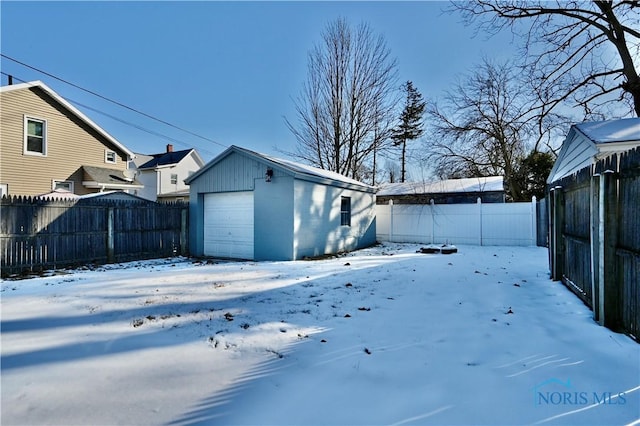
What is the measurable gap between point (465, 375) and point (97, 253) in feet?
33.1

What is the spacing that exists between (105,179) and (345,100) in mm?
13202

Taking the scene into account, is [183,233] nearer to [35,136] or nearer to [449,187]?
[35,136]

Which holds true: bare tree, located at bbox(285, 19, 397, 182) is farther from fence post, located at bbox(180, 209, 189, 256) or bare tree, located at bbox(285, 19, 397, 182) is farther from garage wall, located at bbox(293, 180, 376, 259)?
fence post, located at bbox(180, 209, 189, 256)

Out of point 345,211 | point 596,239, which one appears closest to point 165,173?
point 345,211

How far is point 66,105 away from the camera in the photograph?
48.8 feet

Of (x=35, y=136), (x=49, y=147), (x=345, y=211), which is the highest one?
(x=35, y=136)

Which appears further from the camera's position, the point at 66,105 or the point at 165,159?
the point at 165,159

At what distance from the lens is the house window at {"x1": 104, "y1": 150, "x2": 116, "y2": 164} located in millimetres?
17091

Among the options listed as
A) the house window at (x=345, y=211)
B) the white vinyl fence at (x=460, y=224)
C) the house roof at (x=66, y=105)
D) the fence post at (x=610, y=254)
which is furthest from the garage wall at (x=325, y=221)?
the house roof at (x=66, y=105)

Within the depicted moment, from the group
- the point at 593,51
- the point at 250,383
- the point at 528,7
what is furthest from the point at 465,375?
the point at 593,51

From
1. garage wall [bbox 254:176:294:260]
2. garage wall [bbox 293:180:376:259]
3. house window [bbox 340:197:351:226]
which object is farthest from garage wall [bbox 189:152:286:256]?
house window [bbox 340:197:351:226]

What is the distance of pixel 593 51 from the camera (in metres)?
11.5

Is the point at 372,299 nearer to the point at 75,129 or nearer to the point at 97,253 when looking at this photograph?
the point at 97,253

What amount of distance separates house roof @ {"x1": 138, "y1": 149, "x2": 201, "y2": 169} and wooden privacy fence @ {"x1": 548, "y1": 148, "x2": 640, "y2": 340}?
2527 centimetres
